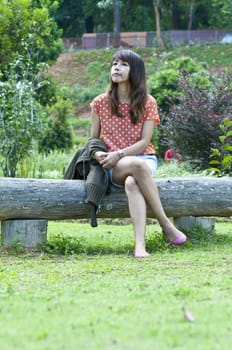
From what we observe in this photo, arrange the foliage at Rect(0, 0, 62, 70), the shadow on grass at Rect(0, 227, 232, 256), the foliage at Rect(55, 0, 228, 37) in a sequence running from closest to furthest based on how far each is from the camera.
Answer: the shadow on grass at Rect(0, 227, 232, 256) → the foliage at Rect(0, 0, 62, 70) → the foliage at Rect(55, 0, 228, 37)

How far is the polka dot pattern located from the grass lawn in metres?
0.94

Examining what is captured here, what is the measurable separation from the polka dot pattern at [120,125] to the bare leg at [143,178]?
0.33m

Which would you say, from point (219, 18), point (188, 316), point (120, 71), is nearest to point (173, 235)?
point (120, 71)

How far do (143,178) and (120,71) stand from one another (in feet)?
3.61

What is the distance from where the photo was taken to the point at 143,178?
701cm

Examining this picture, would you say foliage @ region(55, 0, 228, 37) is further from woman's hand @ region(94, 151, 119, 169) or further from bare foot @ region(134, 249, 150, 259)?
bare foot @ region(134, 249, 150, 259)

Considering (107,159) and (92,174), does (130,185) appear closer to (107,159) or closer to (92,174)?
(107,159)

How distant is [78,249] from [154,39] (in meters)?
40.7

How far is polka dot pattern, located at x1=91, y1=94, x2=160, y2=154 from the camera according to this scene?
7469mm

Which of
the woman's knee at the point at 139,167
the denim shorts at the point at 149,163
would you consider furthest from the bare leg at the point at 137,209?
the denim shorts at the point at 149,163

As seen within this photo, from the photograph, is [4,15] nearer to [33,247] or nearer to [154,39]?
[33,247]

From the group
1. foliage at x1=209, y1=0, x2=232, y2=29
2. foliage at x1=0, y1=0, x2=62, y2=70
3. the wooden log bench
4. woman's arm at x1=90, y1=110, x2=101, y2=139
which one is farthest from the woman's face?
foliage at x1=209, y1=0, x2=232, y2=29

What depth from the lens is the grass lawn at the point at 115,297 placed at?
143 inches

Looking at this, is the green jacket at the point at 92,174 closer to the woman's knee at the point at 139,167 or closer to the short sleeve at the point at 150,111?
the woman's knee at the point at 139,167
